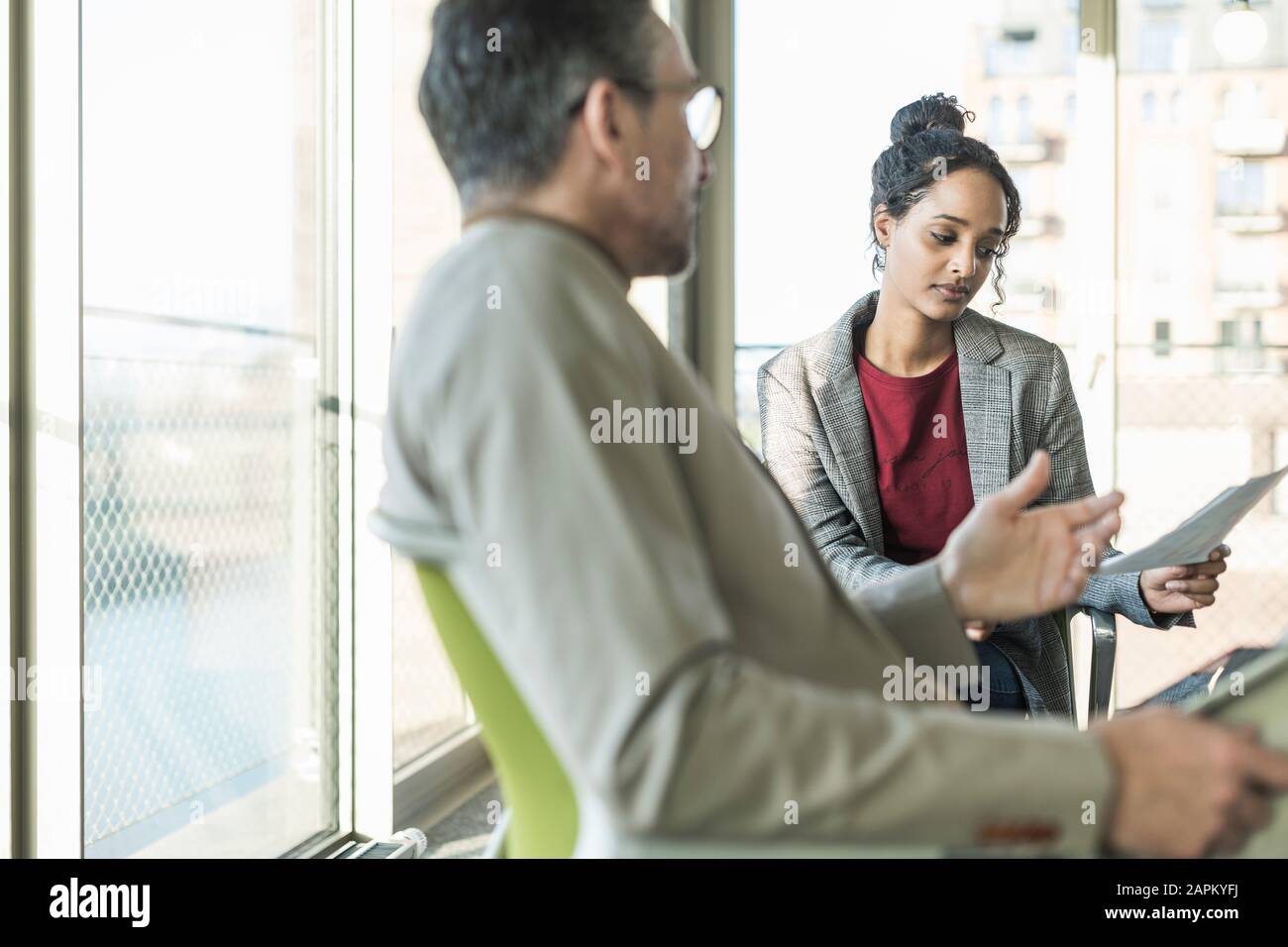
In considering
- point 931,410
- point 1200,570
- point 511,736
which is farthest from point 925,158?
point 511,736

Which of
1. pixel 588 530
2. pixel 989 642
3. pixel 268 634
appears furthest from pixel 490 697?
pixel 268 634

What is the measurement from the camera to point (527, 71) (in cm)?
80

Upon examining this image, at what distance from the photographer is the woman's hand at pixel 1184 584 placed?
165cm

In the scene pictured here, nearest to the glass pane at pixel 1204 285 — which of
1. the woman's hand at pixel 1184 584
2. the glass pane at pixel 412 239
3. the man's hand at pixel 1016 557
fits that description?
the woman's hand at pixel 1184 584

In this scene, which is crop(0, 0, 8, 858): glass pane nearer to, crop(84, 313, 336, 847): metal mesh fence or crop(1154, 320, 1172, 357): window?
crop(84, 313, 336, 847): metal mesh fence

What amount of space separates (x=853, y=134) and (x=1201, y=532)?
2.58 meters

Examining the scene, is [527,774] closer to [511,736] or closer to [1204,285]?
[511,736]

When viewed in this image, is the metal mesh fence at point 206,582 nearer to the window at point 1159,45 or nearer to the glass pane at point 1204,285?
the glass pane at point 1204,285

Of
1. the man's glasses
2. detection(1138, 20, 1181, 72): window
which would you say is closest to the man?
the man's glasses

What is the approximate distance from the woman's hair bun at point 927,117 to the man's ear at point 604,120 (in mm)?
1390

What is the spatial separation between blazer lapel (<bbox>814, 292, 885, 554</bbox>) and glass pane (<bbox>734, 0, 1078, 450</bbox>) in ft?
4.93

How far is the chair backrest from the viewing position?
2.38 ft

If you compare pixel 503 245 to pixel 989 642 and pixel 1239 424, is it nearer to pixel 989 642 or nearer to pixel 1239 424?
pixel 989 642
